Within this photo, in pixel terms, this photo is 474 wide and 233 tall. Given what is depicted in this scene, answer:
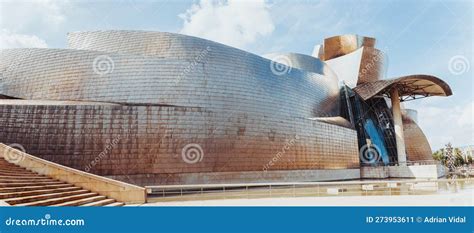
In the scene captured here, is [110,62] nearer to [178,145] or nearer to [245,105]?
[178,145]

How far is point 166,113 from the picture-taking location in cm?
1961

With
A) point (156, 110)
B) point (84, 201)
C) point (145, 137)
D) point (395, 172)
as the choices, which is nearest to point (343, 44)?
point (395, 172)

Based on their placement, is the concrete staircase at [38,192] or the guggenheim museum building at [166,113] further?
the guggenheim museum building at [166,113]

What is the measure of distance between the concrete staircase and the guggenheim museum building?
5.50m

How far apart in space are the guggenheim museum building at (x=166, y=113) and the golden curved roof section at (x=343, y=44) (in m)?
13.8

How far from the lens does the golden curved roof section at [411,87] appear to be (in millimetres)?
28188

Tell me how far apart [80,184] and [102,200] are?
1.56 metres

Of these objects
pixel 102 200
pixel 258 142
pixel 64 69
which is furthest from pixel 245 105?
pixel 102 200

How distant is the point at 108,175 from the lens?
17906mm

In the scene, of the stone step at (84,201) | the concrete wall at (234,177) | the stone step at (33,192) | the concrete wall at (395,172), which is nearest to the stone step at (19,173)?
the stone step at (33,192)

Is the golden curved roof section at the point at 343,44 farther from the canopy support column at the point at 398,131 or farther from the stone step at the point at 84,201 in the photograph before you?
the stone step at the point at 84,201

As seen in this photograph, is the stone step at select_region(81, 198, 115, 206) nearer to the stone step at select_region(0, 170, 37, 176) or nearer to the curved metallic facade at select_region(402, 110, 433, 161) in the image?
the stone step at select_region(0, 170, 37, 176)

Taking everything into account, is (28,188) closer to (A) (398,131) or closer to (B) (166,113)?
(B) (166,113)

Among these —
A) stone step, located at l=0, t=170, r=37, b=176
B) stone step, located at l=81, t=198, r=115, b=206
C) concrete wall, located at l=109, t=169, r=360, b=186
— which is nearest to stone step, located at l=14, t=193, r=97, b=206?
stone step, located at l=81, t=198, r=115, b=206
